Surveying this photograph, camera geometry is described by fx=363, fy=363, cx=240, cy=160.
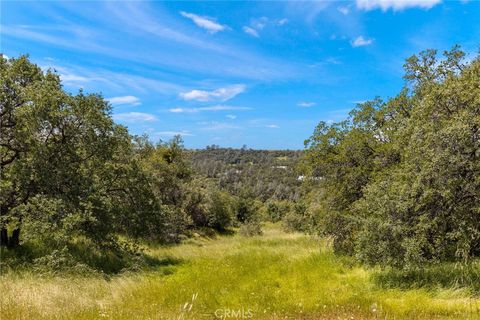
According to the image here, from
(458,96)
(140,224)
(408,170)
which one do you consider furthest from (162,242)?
(458,96)

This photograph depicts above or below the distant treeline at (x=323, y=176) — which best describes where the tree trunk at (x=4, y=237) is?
below

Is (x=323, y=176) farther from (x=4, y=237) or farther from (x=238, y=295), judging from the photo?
(x=4, y=237)

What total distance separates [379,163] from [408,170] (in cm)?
501

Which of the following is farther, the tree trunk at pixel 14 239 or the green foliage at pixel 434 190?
the tree trunk at pixel 14 239

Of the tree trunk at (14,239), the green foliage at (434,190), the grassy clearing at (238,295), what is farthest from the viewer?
the tree trunk at (14,239)

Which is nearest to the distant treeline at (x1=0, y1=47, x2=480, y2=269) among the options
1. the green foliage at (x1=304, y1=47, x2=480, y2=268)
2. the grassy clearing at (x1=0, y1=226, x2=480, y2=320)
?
the green foliage at (x1=304, y1=47, x2=480, y2=268)

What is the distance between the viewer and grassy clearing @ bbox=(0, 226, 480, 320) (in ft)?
26.9

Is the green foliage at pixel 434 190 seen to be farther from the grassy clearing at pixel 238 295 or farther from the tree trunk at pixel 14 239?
the tree trunk at pixel 14 239

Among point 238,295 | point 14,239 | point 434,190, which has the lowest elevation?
point 238,295

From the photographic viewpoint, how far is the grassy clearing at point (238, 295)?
26.9 feet

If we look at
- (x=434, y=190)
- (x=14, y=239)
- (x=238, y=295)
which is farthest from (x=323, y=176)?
(x=14, y=239)

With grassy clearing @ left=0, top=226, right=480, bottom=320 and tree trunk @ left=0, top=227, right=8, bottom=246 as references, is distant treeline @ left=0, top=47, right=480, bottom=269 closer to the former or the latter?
tree trunk @ left=0, top=227, right=8, bottom=246

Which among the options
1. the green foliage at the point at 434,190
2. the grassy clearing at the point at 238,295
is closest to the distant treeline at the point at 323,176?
the green foliage at the point at 434,190

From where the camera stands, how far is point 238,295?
11.0 metres
